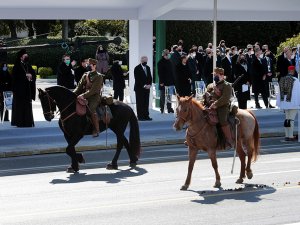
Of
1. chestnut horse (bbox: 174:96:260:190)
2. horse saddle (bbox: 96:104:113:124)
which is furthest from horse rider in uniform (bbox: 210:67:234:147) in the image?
horse saddle (bbox: 96:104:113:124)

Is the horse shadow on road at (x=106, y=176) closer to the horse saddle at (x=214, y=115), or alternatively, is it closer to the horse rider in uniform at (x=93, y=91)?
the horse rider in uniform at (x=93, y=91)

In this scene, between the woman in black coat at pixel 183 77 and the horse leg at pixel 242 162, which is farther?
the woman in black coat at pixel 183 77

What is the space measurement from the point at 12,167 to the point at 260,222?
27.3 feet

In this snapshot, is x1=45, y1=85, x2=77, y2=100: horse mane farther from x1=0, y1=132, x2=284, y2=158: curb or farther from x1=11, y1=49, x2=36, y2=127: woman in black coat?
x1=11, y1=49, x2=36, y2=127: woman in black coat

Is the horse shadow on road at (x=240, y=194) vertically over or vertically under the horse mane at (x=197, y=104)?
under

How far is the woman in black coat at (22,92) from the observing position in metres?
24.1

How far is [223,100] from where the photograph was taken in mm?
15391

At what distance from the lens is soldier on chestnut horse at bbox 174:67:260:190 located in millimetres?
14789

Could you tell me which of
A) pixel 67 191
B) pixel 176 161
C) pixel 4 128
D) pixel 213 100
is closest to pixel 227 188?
pixel 213 100

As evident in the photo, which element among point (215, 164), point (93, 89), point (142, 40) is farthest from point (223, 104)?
point (142, 40)

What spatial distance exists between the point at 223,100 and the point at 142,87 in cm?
1100

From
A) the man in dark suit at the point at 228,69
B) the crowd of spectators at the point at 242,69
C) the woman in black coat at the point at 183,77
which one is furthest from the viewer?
the man in dark suit at the point at 228,69

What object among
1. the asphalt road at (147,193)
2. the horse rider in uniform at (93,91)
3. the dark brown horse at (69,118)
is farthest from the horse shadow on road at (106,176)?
the horse rider in uniform at (93,91)

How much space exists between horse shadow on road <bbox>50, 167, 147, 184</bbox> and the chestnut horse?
2103 millimetres
